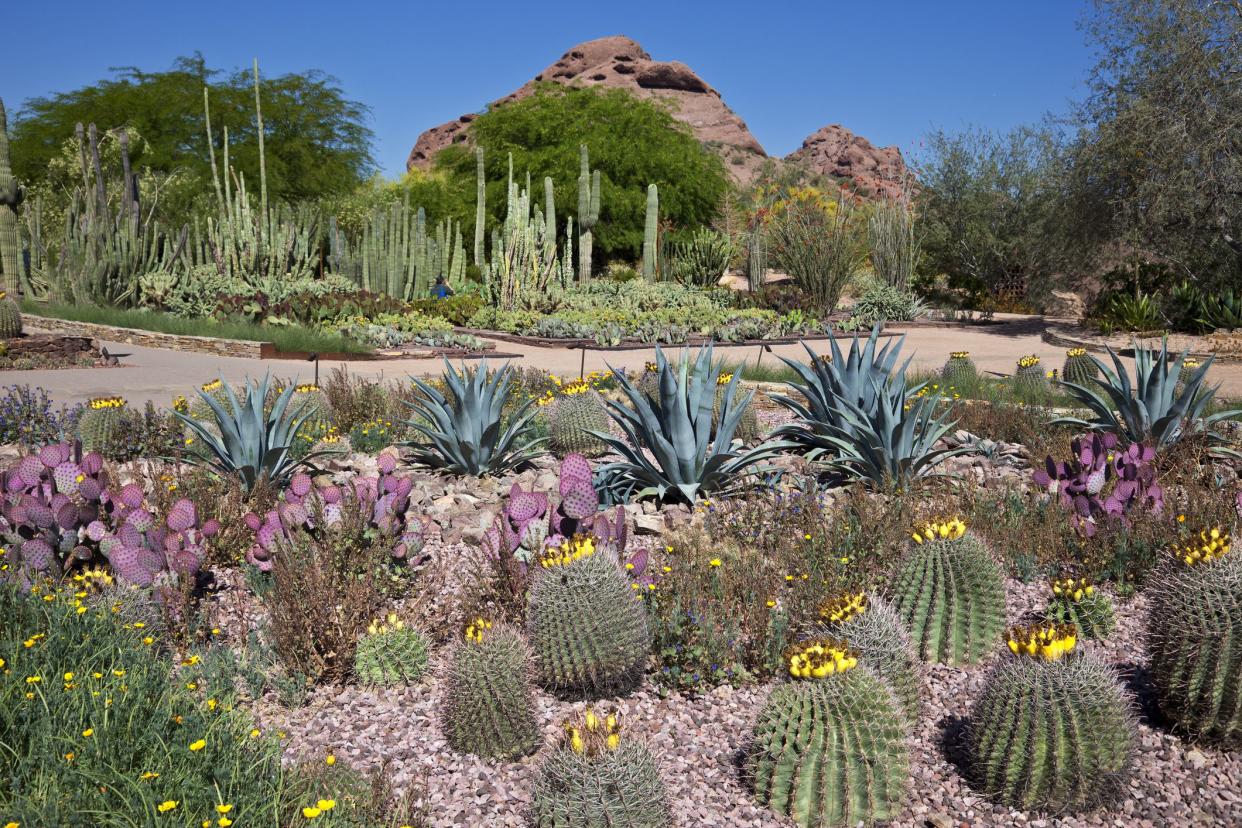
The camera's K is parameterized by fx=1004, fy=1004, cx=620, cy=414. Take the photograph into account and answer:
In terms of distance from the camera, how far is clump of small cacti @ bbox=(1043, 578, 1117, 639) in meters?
4.17

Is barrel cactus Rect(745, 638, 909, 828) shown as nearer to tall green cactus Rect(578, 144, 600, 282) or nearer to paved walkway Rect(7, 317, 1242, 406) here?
paved walkway Rect(7, 317, 1242, 406)

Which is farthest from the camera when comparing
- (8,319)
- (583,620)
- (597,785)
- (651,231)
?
(651,231)

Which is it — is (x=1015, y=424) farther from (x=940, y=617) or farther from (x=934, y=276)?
(x=934, y=276)

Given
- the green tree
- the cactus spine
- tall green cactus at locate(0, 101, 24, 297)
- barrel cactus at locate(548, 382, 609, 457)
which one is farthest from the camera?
the green tree

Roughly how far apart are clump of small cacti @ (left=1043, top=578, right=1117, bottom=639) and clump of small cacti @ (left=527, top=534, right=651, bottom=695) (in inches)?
70.6

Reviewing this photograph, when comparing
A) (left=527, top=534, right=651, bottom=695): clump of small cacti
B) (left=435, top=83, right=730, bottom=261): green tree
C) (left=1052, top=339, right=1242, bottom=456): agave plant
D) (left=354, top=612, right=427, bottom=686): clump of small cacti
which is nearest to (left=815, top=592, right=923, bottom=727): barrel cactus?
(left=527, top=534, right=651, bottom=695): clump of small cacti

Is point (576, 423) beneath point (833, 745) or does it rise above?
above

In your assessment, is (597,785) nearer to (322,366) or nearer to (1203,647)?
(1203,647)

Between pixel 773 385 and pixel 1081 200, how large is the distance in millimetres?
12204

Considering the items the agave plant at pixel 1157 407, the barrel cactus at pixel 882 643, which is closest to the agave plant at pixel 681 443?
the barrel cactus at pixel 882 643

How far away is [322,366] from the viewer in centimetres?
1376

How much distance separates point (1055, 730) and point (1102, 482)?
103 inches

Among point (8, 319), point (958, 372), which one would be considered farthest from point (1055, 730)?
point (8, 319)

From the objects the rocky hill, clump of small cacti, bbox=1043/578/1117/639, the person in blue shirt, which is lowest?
clump of small cacti, bbox=1043/578/1117/639
